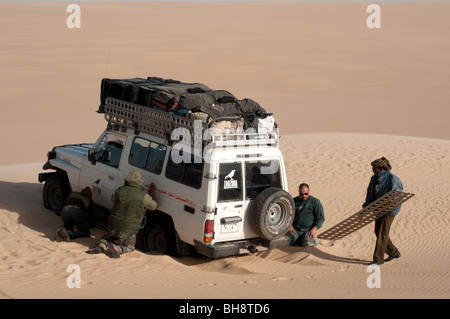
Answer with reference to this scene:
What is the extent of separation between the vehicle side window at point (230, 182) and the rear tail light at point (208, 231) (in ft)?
1.02

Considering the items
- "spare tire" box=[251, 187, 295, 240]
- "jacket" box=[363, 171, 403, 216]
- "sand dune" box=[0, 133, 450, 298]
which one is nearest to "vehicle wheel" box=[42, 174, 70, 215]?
"sand dune" box=[0, 133, 450, 298]

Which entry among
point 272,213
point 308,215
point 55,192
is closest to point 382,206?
point 308,215

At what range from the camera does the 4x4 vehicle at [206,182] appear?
930cm

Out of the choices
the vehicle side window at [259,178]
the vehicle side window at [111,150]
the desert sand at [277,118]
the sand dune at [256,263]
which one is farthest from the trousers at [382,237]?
the vehicle side window at [111,150]

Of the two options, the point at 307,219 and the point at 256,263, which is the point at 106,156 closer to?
the point at 256,263

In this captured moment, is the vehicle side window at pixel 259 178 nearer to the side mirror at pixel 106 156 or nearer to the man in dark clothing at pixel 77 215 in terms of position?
the side mirror at pixel 106 156

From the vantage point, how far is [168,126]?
9867mm

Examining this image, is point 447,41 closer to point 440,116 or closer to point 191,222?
point 440,116

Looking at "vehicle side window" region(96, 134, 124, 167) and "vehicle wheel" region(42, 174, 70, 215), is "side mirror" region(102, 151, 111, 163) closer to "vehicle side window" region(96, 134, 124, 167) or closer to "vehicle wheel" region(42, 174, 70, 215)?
"vehicle side window" region(96, 134, 124, 167)

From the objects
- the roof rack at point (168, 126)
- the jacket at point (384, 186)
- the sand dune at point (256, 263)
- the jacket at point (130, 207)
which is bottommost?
the sand dune at point (256, 263)

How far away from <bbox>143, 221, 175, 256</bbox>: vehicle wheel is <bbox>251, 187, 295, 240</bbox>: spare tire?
1.24 metres

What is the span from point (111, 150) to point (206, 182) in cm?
241

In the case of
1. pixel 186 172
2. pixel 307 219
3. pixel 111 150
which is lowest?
pixel 307 219

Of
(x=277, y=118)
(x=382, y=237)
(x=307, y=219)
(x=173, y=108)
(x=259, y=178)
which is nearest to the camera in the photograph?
(x=259, y=178)
